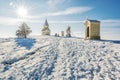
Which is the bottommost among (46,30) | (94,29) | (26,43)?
(26,43)

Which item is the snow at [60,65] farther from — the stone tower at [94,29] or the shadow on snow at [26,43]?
the stone tower at [94,29]

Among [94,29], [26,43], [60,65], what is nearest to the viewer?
[60,65]

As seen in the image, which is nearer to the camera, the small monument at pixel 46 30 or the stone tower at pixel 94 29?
the stone tower at pixel 94 29

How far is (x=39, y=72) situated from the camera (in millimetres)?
13781

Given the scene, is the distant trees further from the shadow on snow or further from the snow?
the snow

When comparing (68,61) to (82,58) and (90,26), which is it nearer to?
(82,58)

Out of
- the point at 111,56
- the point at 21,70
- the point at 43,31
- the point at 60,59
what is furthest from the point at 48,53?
the point at 43,31

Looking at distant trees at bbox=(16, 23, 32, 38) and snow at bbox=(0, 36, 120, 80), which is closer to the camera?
snow at bbox=(0, 36, 120, 80)

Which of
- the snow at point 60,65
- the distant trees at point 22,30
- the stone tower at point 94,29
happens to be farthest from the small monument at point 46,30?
the snow at point 60,65

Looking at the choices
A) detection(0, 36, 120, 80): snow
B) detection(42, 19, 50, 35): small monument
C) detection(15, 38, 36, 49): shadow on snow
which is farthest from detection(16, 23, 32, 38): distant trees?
detection(0, 36, 120, 80): snow

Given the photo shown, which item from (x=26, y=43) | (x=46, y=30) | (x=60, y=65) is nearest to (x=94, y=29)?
(x=26, y=43)

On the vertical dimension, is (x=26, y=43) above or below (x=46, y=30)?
below

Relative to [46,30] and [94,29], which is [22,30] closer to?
[46,30]

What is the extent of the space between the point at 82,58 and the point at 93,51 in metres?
3.36
